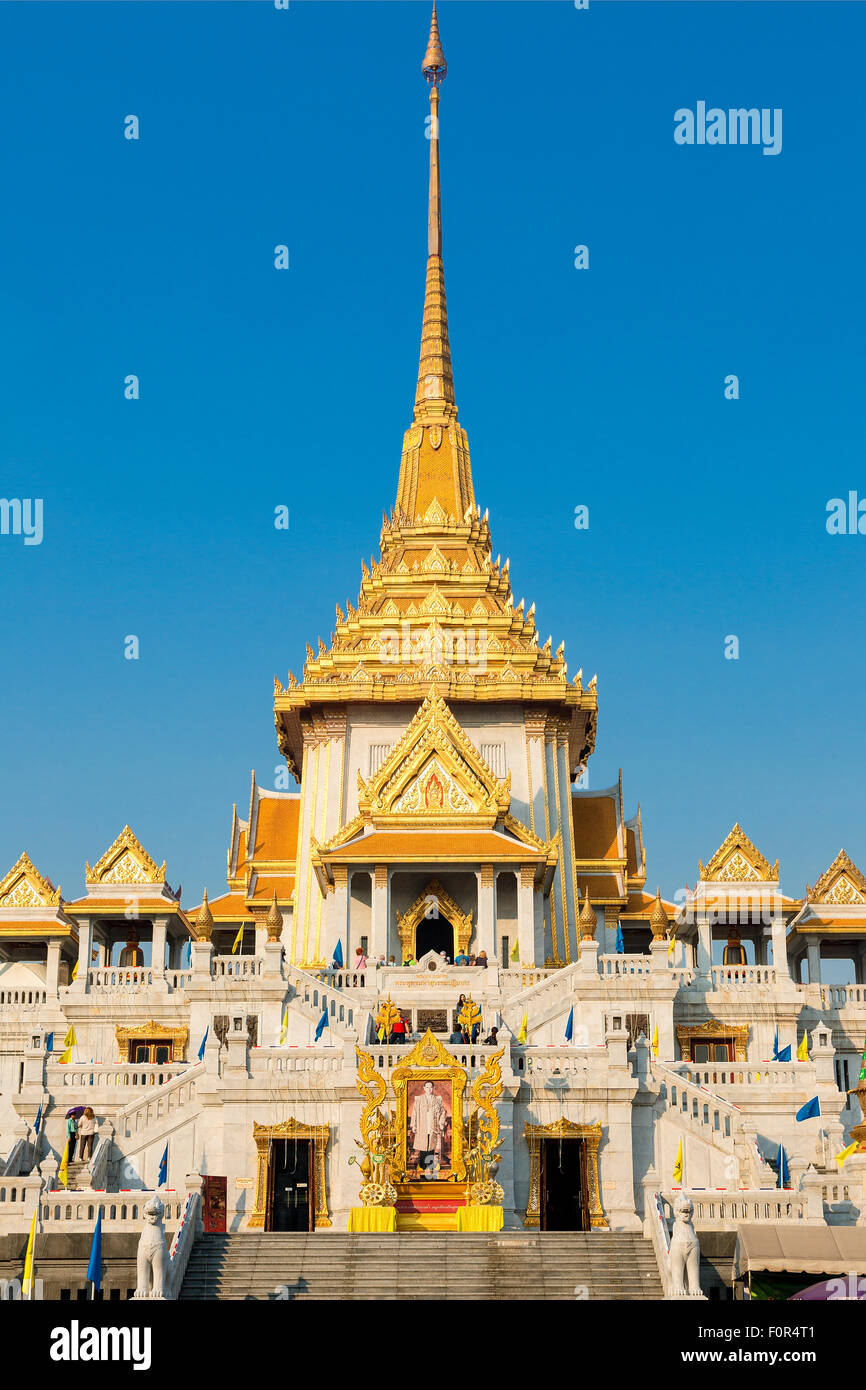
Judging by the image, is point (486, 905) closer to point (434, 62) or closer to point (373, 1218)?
point (373, 1218)

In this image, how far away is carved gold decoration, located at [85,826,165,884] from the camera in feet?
174

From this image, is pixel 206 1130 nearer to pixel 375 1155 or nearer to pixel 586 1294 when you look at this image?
pixel 375 1155

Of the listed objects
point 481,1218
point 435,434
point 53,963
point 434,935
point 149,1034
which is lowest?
point 481,1218

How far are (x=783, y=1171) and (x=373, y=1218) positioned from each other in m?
7.69

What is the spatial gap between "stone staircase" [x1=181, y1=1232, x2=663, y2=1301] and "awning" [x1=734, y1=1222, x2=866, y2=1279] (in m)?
1.70

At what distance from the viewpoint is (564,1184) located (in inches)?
1346

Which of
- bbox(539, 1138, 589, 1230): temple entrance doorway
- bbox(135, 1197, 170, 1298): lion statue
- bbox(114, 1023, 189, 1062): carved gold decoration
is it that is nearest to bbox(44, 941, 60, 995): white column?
bbox(114, 1023, 189, 1062): carved gold decoration

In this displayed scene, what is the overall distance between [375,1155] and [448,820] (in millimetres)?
18812

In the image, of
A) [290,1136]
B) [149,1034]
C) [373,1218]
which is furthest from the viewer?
[149,1034]

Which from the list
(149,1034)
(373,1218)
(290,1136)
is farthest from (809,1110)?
(149,1034)

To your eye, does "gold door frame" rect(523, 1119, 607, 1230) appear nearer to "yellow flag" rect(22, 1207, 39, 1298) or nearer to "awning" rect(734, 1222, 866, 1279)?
"awning" rect(734, 1222, 866, 1279)

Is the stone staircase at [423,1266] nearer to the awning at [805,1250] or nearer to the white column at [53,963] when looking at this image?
the awning at [805,1250]
